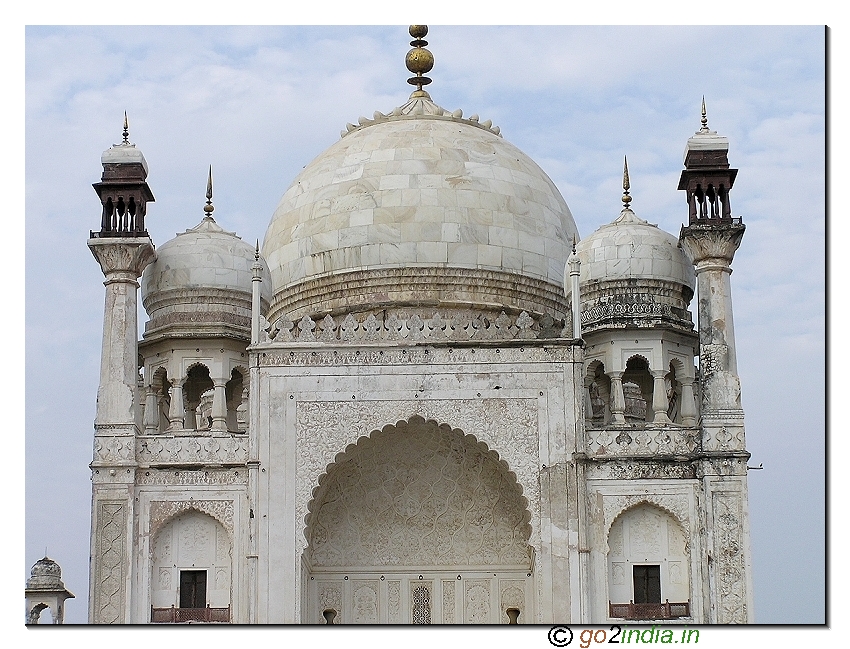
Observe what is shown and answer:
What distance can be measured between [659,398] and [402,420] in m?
3.96

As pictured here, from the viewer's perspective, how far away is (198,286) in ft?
82.5

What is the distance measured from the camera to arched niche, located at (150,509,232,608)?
2217cm

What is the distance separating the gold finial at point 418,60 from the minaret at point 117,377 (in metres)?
5.39

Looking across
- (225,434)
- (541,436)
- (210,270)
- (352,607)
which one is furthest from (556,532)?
(210,270)

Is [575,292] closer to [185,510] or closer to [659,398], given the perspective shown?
[659,398]

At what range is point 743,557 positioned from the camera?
70.9ft

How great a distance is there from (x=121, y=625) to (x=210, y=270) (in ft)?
19.3

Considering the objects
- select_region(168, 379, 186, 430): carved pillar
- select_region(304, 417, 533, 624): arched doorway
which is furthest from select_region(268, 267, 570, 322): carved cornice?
select_region(304, 417, 533, 624): arched doorway

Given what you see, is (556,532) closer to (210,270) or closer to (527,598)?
(527,598)

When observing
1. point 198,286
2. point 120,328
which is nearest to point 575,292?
point 198,286

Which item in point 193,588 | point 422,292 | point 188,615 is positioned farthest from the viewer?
point 422,292

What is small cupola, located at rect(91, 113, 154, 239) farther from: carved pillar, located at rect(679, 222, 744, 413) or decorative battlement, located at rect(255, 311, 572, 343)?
carved pillar, located at rect(679, 222, 744, 413)

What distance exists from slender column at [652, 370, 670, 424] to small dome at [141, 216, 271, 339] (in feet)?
18.4
